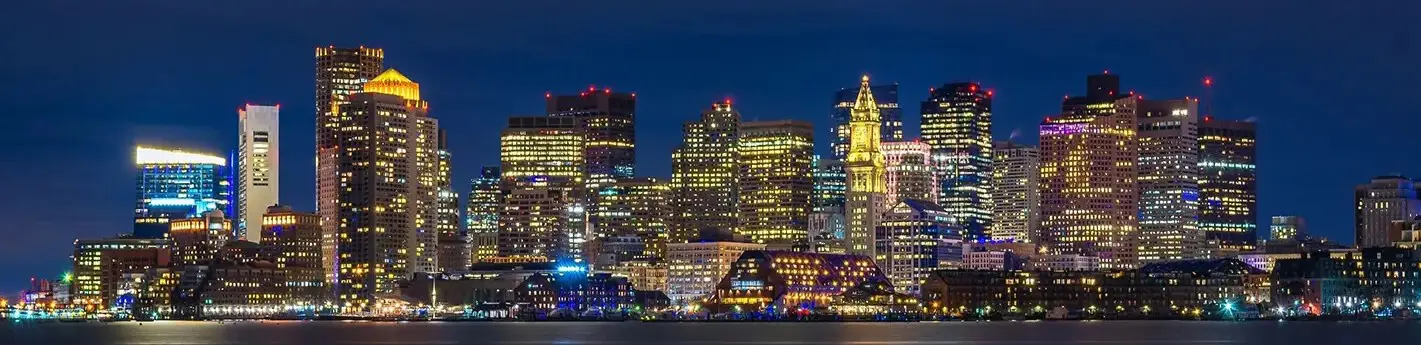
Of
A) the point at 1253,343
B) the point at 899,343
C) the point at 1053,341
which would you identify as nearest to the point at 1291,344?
the point at 1253,343

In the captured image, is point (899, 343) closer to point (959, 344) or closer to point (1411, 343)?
point (959, 344)

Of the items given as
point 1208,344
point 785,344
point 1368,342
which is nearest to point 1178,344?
point 1208,344

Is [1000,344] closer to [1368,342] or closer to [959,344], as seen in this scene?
[959,344]

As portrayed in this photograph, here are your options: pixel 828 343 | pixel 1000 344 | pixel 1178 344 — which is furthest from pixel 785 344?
pixel 1178 344

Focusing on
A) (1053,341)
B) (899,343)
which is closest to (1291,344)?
(1053,341)

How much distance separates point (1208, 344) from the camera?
19750 centimetres

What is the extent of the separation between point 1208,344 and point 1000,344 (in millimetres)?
16625

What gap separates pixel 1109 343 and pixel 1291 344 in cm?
1473

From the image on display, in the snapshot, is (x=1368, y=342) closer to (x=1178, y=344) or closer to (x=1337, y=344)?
(x=1337, y=344)

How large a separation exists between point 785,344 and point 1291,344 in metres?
40.4

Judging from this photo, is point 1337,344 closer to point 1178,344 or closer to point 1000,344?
point 1178,344

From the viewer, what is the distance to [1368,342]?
19938 centimetres

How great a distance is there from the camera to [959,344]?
199875 mm

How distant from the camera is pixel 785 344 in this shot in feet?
650
